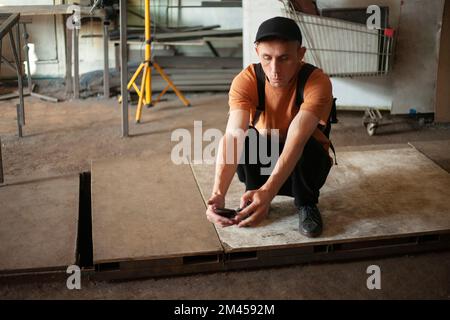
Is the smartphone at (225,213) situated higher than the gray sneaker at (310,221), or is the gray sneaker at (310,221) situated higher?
the smartphone at (225,213)

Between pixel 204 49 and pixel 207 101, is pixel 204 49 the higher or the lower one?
the higher one

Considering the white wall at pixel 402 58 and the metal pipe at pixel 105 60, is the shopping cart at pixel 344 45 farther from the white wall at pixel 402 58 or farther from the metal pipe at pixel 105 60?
the metal pipe at pixel 105 60

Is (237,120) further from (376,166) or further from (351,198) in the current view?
(376,166)

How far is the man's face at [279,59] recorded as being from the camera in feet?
8.89

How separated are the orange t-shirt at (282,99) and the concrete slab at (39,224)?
42.0 inches

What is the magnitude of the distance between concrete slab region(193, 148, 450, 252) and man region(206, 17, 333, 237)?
3.9 inches

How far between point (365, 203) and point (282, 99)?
A: 2.56 feet

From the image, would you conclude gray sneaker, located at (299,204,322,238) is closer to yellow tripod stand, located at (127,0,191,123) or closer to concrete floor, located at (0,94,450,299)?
concrete floor, located at (0,94,450,299)

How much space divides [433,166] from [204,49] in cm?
395

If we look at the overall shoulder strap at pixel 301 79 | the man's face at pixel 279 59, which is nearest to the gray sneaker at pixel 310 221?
the overall shoulder strap at pixel 301 79

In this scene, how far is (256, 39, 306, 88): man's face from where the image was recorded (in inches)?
107

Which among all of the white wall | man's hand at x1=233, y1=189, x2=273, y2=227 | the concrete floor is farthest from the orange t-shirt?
the white wall

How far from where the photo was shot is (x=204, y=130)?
5062mm
